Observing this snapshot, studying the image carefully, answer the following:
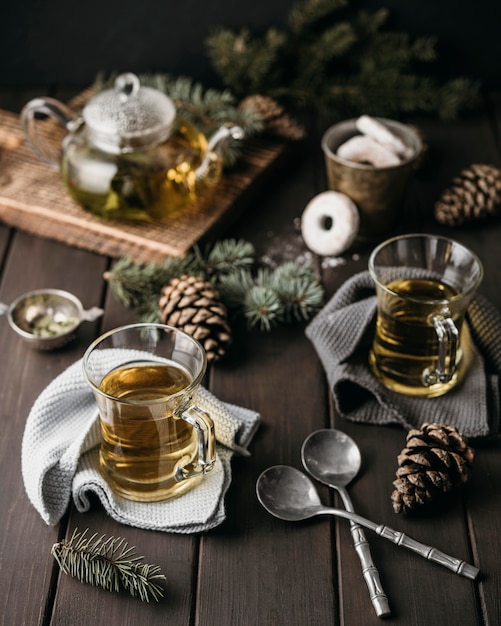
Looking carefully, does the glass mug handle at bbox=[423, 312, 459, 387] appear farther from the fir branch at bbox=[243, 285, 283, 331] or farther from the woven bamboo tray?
the woven bamboo tray

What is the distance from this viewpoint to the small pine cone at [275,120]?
164cm

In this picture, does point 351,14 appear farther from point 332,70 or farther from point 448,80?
point 448,80

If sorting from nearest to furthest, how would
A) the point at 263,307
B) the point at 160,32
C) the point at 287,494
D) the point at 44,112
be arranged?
the point at 287,494, the point at 263,307, the point at 44,112, the point at 160,32

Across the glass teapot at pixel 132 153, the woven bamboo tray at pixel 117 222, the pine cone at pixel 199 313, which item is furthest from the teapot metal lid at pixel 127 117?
the pine cone at pixel 199 313

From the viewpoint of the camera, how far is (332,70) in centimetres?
185

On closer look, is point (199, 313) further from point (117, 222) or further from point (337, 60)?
point (337, 60)

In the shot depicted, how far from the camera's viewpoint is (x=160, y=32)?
5.98ft

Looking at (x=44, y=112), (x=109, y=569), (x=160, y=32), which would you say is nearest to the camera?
(x=109, y=569)

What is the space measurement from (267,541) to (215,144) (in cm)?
76

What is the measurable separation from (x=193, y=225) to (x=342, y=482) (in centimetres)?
60

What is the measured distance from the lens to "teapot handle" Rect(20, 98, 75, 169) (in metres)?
1.46

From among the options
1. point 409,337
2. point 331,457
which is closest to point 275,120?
point 409,337

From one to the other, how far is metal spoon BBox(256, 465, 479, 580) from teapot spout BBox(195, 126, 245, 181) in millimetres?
631

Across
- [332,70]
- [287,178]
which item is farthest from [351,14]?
[287,178]
